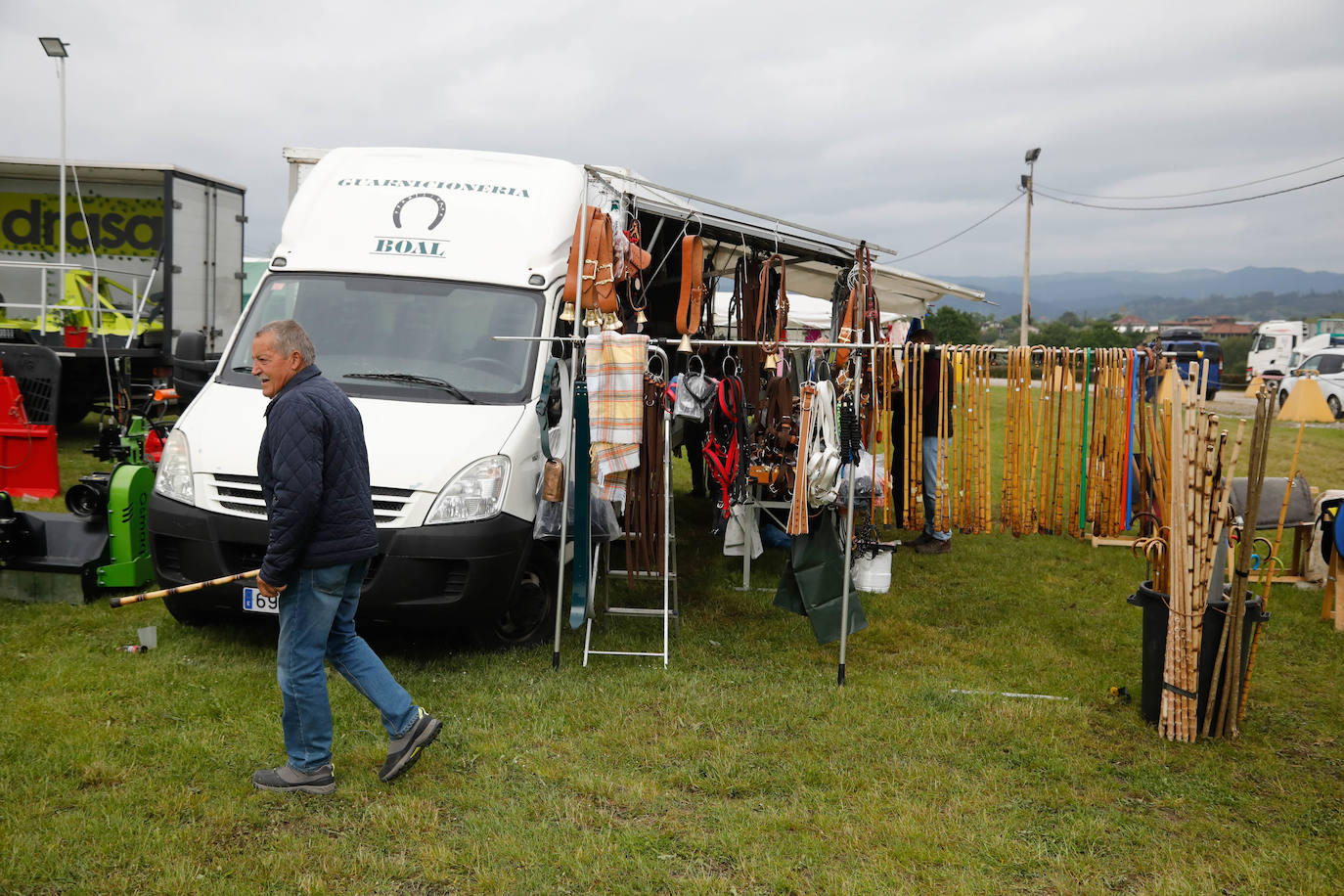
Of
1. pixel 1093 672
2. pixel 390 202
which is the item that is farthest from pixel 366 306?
pixel 1093 672

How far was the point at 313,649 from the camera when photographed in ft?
13.4

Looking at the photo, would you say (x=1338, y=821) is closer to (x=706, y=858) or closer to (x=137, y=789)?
(x=706, y=858)

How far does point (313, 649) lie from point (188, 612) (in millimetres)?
2262

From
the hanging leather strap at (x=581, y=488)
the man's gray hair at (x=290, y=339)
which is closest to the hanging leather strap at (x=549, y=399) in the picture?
the hanging leather strap at (x=581, y=488)

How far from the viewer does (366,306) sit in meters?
6.13

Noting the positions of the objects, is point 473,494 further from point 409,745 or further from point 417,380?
point 409,745

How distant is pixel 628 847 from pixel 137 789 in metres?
1.95

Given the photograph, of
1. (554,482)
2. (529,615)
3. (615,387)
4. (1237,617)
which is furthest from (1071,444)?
(529,615)

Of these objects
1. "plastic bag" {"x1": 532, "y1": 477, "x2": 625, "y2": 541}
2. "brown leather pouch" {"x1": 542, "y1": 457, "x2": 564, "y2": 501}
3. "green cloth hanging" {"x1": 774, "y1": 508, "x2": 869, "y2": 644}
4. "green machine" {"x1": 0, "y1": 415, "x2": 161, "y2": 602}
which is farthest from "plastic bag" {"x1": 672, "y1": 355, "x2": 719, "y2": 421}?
"green machine" {"x1": 0, "y1": 415, "x2": 161, "y2": 602}

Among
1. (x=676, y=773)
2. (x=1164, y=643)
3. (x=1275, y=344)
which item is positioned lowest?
(x=676, y=773)

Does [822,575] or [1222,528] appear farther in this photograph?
[822,575]

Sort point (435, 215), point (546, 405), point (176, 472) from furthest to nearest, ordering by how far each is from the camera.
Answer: point (435, 215) → point (546, 405) → point (176, 472)

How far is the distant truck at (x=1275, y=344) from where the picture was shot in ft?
121

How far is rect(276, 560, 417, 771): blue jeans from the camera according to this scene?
4.04 meters
